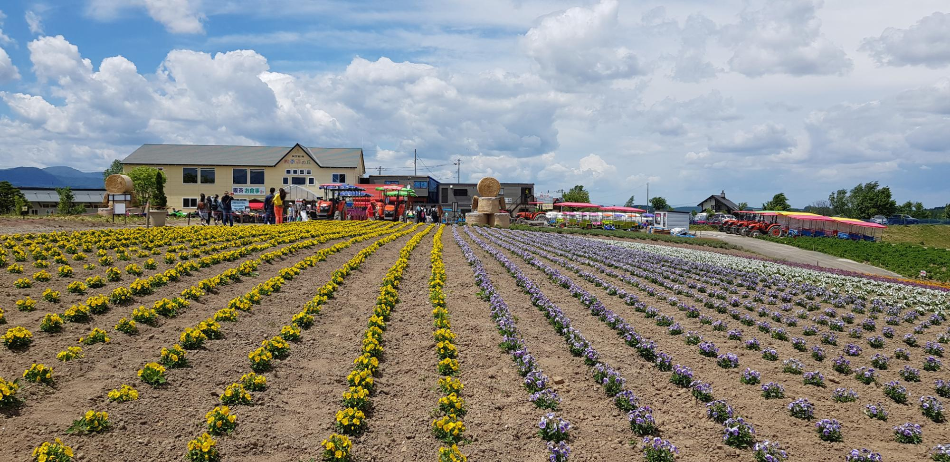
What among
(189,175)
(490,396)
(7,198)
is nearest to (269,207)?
(490,396)

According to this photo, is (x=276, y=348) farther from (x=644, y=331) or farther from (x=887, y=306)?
(x=887, y=306)

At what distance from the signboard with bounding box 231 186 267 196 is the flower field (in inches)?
2261

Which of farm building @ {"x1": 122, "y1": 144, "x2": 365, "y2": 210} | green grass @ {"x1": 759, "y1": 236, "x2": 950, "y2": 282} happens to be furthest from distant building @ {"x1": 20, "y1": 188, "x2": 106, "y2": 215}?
green grass @ {"x1": 759, "y1": 236, "x2": 950, "y2": 282}

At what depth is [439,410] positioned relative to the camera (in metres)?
7.43

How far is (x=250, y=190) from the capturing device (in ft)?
231

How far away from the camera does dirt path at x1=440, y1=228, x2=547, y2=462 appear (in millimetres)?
6629

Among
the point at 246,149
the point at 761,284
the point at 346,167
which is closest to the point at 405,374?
the point at 761,284

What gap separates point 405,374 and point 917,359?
9.34 m

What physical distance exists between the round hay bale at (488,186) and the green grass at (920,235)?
133ft

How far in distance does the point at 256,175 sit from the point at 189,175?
8.16m

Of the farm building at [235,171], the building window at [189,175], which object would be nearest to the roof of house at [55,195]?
the farm building at [235,171]

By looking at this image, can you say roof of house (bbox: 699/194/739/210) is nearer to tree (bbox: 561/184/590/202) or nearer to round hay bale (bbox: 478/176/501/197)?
tree (bbox: 561/184/590/202)

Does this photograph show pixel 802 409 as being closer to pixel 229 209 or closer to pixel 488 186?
pixel 229 209

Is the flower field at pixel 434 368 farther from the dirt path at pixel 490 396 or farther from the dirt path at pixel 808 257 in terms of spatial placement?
the dirt path at pixel 808 257
